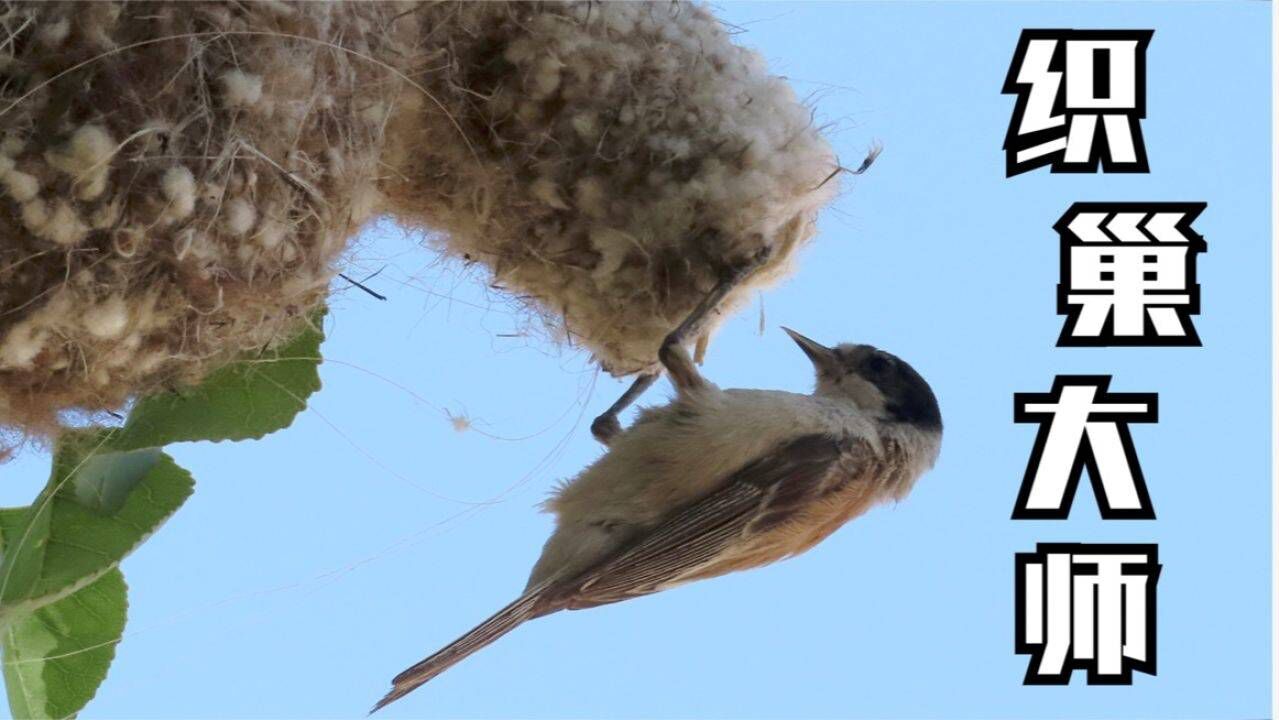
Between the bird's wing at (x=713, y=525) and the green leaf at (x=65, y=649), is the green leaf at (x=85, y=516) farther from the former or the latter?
the bird's wing at (x=713, y=525)

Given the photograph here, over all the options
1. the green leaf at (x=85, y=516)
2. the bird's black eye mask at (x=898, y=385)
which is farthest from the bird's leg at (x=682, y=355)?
the green leaf at (x=85, y=516)

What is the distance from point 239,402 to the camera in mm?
1548

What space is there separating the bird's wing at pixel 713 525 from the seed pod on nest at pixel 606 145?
270 millimetres

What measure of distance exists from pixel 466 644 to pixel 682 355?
0.38 meters

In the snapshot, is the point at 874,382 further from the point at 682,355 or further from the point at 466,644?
the point at 466,644

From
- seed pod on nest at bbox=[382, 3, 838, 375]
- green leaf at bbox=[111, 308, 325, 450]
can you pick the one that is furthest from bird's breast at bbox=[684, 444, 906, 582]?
green leaf at bbox=[111, 308, 325, 450]

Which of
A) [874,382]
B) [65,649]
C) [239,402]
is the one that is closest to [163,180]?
[239,402]

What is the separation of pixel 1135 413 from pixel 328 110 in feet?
4.48

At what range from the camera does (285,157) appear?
1374mm

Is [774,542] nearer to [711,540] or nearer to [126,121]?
[711,540]

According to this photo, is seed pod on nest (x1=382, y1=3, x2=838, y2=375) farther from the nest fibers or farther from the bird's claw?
the bird's claw

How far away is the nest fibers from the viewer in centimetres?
127

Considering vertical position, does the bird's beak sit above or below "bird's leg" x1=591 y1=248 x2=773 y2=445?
above

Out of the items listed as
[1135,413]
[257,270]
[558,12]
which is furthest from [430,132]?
[1135,413]
